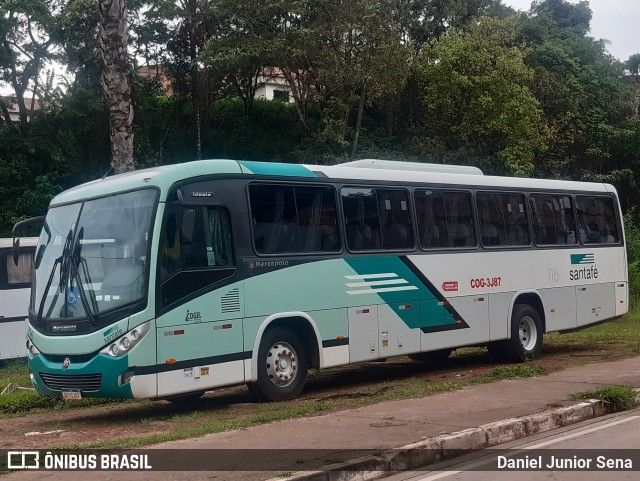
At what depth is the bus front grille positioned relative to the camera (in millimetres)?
10689

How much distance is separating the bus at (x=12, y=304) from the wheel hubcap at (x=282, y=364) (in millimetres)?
9598

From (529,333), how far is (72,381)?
31.2ft

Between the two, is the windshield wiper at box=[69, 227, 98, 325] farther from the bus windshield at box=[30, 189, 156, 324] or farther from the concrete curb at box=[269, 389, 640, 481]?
the concrete curb at box=[269, 389, 640, 481]

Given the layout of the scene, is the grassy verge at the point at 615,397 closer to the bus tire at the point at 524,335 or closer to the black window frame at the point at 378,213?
the black window frame at the point at 378,213

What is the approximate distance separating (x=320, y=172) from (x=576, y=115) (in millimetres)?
28735

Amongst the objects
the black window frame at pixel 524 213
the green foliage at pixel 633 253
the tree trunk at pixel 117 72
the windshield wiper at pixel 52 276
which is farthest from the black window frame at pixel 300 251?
the green foliage at pixel 633 253

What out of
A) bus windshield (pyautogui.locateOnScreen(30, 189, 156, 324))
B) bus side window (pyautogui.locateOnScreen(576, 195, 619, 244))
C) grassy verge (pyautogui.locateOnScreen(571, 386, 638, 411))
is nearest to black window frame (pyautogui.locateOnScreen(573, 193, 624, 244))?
bus side window (pyautogui.locateOnScreen(576, 195, 619, 244))

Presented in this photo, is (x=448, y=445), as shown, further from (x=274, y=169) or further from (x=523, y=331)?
(x=523, y=331)

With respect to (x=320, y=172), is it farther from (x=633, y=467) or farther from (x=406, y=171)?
(x=633, y=467)

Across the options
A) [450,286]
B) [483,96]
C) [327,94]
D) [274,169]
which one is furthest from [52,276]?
[483,96]

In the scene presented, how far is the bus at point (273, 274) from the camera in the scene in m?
10.9

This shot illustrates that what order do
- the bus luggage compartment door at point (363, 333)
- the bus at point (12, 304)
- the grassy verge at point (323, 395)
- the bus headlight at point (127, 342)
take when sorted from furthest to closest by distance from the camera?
1. the bus at point (12, 304)
2. the bus luggage compartment door at point (363, 333)
3. the bus headlight at point (127, 342)
4. the grassy verge at point (323, 395)

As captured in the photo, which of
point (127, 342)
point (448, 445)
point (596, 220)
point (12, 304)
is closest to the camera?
point (448, 445)

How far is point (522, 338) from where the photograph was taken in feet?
55.1
